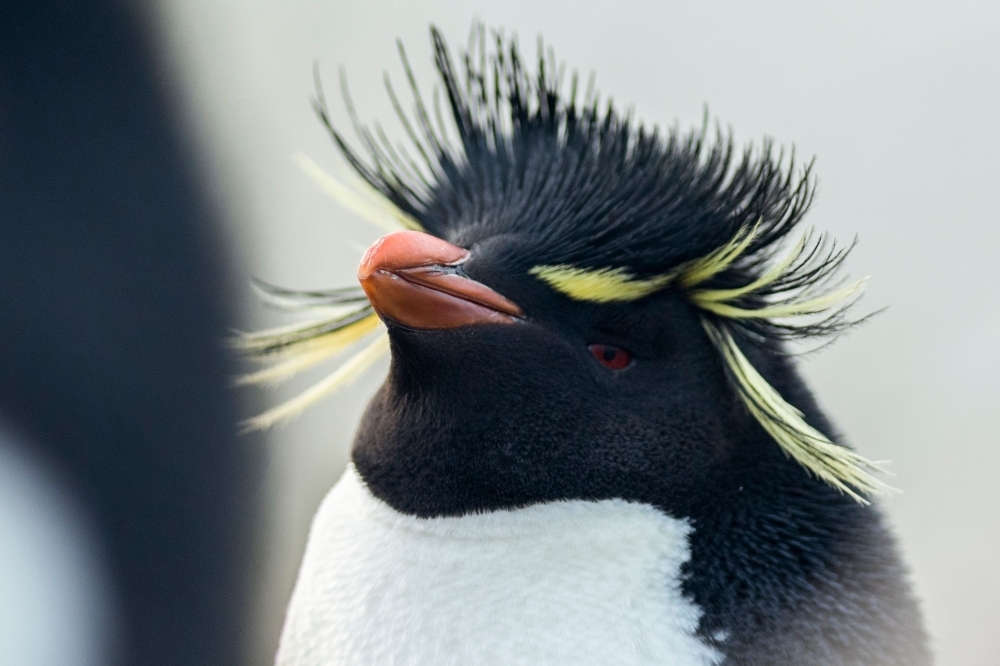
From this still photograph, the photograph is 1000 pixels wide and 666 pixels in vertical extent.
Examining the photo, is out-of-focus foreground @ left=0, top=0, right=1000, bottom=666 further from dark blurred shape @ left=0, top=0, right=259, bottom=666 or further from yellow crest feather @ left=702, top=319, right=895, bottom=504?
yellow crest feather @ left=702, top=319, right=895, bottom=504

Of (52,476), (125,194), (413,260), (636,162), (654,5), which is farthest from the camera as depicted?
(654,5)

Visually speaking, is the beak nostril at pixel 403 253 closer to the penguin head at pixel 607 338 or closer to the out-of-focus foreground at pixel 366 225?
the penguin head at pixel 607 338

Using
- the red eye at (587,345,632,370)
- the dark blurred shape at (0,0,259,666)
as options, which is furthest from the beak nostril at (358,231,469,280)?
the dark blurred shape at (0,0,259,666)

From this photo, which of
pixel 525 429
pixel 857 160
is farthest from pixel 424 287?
pixel 857 160

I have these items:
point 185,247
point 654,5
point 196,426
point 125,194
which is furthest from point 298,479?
point 654,5

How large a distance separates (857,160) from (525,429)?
1.39 metres

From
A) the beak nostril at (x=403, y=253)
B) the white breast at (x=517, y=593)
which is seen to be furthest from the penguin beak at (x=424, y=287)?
the white breast at (x=517, y=593)

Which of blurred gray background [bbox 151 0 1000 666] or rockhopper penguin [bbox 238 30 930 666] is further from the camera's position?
blurred gray background [bbox 151 0 1000 666]

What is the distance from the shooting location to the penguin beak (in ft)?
1.74

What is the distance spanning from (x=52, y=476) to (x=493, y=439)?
1.12 m

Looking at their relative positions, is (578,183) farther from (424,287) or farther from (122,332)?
(122,332)

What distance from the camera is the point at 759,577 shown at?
1.94 feet

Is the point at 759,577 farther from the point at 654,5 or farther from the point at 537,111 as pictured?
the point at 654,5

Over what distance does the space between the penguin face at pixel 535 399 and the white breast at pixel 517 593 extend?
0.02m
